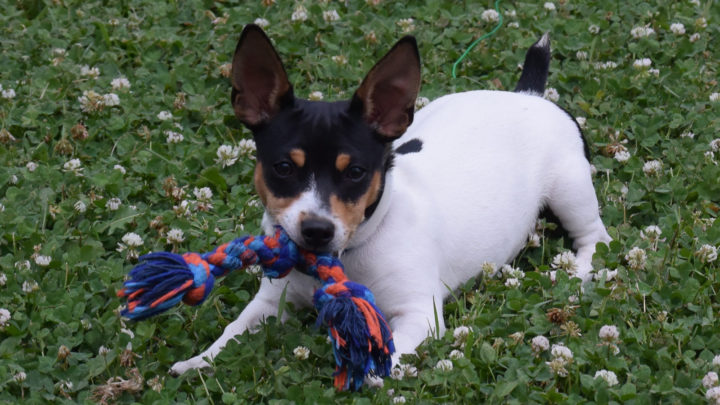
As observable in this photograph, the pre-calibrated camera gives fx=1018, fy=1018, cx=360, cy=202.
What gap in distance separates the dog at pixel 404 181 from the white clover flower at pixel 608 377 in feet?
2.51

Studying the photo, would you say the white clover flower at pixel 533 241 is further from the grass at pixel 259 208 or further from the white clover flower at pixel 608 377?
the white clover flower at pixel 608 377

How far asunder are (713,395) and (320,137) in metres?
1.89

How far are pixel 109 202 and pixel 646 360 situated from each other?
302 cm

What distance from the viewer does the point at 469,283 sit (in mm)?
5031

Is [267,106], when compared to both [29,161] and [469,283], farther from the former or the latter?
A: [29,161]

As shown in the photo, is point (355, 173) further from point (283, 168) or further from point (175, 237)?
point (175, 237)

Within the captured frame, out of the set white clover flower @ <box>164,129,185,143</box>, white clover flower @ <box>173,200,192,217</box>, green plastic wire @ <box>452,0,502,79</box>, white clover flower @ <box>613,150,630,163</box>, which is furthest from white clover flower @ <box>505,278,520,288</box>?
green plastic wire @ <box>452,0,502,79</box>

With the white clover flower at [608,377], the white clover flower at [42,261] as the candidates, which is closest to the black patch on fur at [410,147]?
the white clover flower at [608,377]

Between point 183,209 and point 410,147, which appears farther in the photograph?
point 183,209

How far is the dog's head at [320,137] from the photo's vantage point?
4.29 m

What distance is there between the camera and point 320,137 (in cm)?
432

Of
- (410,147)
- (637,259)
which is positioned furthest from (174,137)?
(637,259)

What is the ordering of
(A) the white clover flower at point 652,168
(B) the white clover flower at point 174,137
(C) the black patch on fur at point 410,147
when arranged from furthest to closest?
1. (B) the white clover flower at point 174,137
2. (A) the white clover flower at point 652,168
3. (C) the black patch on fur at point 410,147

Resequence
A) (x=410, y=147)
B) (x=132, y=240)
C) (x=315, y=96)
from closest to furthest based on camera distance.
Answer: (x=132, y=240) → (x=410, y=147) → (x=315, y=96)
